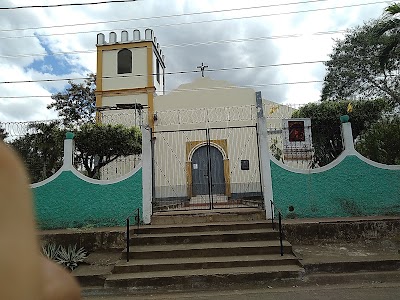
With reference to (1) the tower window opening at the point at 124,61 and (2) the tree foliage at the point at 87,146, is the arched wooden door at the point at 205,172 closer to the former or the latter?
(2) the tree foliage at the point at 87,146

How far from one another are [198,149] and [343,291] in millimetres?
9419

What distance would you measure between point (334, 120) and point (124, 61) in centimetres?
1101

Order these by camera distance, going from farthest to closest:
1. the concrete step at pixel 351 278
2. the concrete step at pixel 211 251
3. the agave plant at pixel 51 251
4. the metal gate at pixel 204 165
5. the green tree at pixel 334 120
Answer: the metal gate at pixel 204 165
the green tree at pixel 334 120
the agave plant at pixel 51 251
the concrete step at pixel 211 251
the concrete step at pixel 351 278

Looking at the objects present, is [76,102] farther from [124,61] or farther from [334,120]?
[334,120]

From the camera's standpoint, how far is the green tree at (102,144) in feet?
39.8

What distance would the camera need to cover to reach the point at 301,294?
4.75 metres

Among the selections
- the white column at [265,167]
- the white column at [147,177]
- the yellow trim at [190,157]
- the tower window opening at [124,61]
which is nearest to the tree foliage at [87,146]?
the yellow trim at [190,157]

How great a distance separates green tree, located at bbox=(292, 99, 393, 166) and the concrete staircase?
6.05m

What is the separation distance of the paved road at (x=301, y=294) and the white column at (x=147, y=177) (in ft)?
7.95

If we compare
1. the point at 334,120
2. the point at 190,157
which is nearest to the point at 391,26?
the point at 334,120

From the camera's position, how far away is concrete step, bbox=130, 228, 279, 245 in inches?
250

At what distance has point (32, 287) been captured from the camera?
61 centimetres

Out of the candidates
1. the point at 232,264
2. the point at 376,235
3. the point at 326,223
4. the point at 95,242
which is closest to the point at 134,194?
the point at 95,242

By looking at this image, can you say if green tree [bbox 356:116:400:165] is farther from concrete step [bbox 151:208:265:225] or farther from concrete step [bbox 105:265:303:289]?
concrete step [bbox 105:265:303:289]
